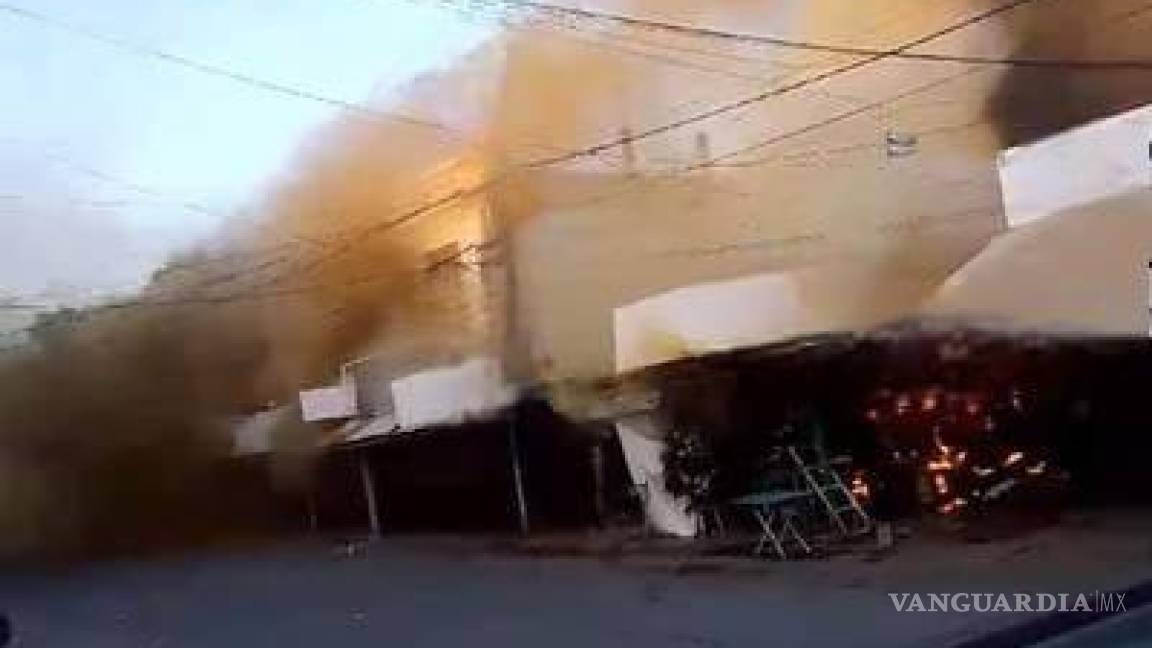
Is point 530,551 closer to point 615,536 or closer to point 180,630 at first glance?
point 615,536

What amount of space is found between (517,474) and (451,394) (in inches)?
8.6

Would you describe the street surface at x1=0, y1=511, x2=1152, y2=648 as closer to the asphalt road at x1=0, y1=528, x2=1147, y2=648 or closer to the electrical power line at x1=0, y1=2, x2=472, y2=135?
the asphalt road at x1=0, y1=528, x2=1147, y2=648

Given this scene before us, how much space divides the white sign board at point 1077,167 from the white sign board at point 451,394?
1.51 meters

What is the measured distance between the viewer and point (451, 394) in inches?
124

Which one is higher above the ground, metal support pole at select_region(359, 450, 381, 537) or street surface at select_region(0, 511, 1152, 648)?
metal support pole at select_region(359, 450, 381, 537)

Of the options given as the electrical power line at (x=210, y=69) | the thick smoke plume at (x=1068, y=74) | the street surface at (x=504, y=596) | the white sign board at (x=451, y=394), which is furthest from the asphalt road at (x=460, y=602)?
the thick smoke plume at (x=1068, y=74)

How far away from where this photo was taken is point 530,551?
323 cm

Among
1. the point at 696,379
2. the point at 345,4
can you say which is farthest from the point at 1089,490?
the point at 345,4

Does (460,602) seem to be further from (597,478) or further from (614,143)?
(614,143)

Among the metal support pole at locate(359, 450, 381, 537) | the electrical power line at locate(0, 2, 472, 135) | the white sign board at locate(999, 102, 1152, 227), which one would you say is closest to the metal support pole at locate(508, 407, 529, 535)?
the metal support pole at locate(359, 450, 381, 537)

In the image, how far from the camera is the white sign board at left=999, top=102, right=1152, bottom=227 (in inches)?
155

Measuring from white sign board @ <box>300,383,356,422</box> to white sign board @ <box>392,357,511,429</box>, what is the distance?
106 mm

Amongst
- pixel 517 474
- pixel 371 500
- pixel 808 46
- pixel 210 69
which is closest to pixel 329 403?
pixel 371 500

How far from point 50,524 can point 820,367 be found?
176 cm
